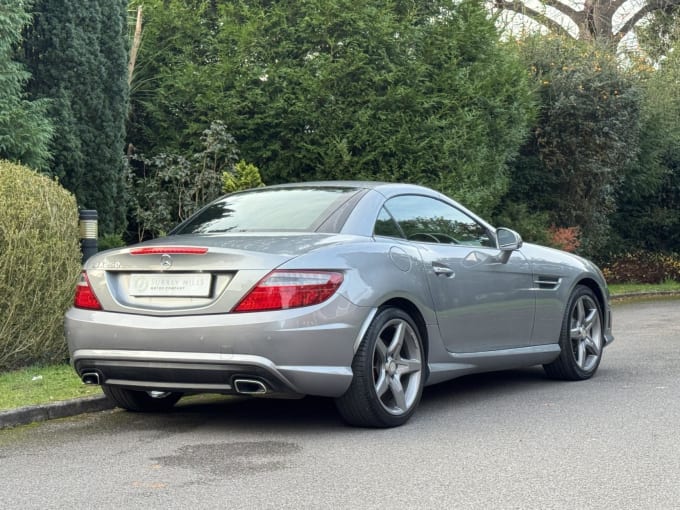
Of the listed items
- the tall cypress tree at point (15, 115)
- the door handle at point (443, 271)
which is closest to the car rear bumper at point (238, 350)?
the door handle at point (443, 271)

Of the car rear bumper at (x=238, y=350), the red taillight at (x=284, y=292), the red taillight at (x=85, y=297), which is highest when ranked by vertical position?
the red taillight at (x=284, y=292)

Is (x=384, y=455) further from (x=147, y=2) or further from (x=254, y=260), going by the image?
(x=147, y=2)

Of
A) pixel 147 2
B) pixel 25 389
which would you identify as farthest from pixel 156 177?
pixel 25 389

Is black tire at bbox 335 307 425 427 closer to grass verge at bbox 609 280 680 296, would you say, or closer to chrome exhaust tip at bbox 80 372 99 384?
chrome exhaust tip at bbox 80 372 99 384

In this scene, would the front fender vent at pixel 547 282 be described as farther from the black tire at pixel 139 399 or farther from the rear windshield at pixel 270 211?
the black tire at pixel 139 399

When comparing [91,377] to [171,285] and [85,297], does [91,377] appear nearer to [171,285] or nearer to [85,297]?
[85,297]

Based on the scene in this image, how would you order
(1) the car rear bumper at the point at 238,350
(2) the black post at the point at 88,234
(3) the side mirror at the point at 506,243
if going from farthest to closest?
1. (2) the black post at the point at 88,234
2. (3) the side mirror at the point at 506,243
3. (1) the car rear bumper at the point at 238,350

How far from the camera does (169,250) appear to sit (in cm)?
611

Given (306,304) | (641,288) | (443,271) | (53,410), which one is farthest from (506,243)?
(641,288)

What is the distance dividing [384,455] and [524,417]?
151 cm

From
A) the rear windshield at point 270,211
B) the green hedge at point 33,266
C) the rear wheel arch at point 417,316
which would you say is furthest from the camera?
the green hedge at point 33,266

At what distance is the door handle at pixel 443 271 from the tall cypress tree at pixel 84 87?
23.8 ft

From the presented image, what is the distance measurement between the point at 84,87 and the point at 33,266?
17.4ft

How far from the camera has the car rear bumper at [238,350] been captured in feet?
19.0
